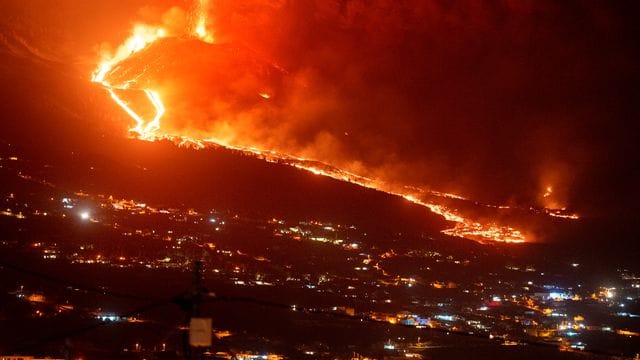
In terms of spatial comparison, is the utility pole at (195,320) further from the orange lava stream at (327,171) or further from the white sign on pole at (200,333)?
the orange lava stream at (327,171)

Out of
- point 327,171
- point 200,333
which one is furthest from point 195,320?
point 327,171

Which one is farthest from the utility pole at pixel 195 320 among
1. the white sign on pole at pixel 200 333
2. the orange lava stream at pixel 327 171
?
the orange lava stream at pixel 327 171

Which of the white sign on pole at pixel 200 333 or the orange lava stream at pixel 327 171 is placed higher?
the orange lava stream at pixel 327 171

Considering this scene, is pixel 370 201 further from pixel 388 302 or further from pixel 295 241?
pixel 388 302

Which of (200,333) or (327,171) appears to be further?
(327,171)

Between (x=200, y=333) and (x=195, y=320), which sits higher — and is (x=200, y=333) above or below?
below

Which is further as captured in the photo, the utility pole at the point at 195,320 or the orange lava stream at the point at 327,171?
the orange lava stream at the point at 327,171

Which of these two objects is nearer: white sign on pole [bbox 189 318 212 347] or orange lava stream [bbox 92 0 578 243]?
white sign on pole [bbox 189 318 212 347]

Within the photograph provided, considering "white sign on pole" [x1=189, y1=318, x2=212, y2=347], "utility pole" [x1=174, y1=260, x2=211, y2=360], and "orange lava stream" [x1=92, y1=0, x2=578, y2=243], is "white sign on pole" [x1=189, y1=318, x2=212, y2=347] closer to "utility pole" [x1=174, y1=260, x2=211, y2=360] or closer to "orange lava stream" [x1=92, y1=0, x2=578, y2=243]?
"utility pole" [x1=174, y1=260, x2=211, y2=360]

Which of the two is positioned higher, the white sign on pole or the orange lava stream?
the orange lava stream

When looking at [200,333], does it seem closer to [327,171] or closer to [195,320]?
[195,320]

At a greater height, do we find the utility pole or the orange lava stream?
the orange lava stream

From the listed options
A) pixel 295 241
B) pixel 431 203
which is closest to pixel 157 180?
pixel 295 241

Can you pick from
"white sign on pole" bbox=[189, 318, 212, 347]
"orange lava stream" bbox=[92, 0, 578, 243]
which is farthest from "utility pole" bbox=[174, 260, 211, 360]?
"orange lava stream" bbox=[92, 0, 578, 243]
